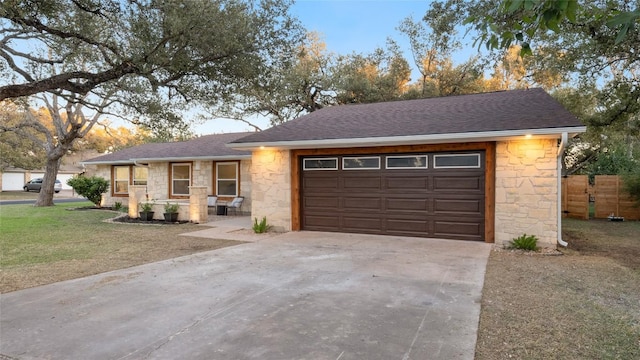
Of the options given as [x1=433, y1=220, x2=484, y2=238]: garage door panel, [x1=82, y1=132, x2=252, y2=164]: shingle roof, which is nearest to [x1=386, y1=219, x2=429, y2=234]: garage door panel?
[x1=433, y1=220, x2=484, y2=238]: garage door panel

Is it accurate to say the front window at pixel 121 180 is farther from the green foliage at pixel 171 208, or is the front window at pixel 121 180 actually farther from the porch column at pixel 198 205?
the porch column at pixel 198 205

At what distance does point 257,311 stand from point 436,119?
7.08m

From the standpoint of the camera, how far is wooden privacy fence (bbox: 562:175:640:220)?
46.5 ft

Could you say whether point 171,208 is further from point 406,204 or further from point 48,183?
point 48,183

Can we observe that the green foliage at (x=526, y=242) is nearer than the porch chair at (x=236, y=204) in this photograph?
Yes

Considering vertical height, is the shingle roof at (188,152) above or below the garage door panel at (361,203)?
above

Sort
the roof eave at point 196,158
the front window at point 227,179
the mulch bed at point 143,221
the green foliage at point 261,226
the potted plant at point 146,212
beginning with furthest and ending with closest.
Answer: the front window at point 227,179 → the roof eave at point 196,158 → the potted plant at point 146,212 → the mulch bed at point 143,221 → the green foliage at point 261,226

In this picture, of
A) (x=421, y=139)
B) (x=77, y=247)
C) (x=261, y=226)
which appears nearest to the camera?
(x=77, y=247)

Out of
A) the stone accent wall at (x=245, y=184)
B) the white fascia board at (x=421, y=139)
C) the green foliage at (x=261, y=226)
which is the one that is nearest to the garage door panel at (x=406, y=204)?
the white fascia board at (x=421, y=139)

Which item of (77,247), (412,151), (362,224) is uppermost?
(412,151)

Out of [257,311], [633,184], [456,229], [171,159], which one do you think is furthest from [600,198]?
[171,159]

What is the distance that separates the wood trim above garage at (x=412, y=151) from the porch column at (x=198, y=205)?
4.12 m

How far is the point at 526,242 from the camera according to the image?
7.98m

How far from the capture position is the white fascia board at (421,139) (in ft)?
24.7
